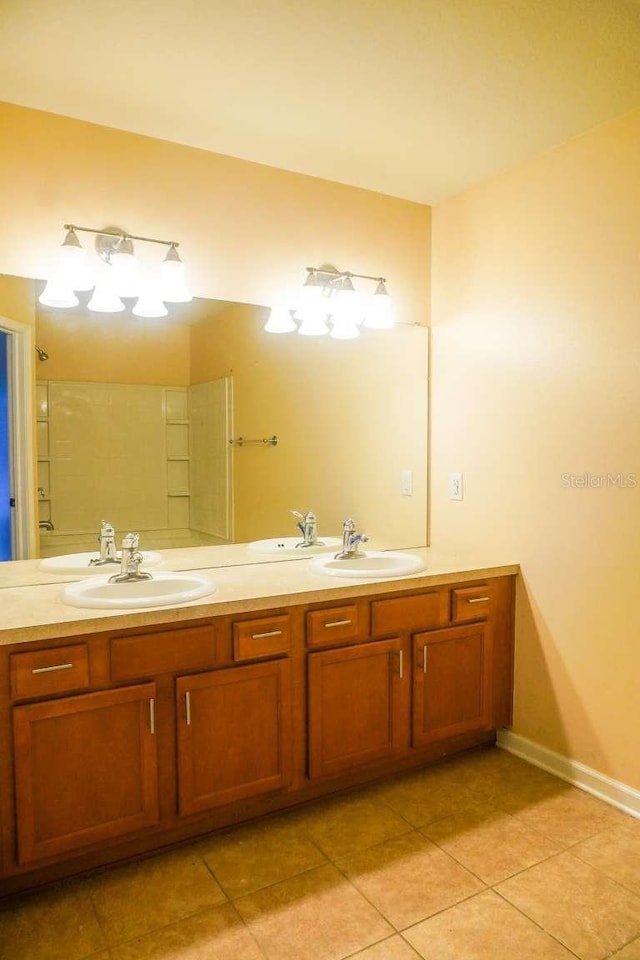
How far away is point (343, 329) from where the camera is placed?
2744 millimetres

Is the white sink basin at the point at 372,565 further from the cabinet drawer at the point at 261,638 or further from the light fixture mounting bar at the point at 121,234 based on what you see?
the light fixture mounting bar at the point at 121,234

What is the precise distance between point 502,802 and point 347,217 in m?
2.41

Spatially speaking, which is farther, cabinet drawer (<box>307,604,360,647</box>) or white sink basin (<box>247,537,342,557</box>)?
white sink basin (<box>247,537,342,557</box>)

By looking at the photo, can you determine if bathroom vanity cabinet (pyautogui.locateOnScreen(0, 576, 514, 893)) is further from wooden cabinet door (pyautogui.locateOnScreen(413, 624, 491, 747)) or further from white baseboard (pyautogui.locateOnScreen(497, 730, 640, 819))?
white baseboard (pyautogui.locateOnScreen(497, 730, 640, 819))

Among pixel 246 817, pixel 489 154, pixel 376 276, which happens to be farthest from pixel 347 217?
pixel 246 817

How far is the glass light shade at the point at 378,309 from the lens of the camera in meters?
2.80

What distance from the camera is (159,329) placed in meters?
2.34

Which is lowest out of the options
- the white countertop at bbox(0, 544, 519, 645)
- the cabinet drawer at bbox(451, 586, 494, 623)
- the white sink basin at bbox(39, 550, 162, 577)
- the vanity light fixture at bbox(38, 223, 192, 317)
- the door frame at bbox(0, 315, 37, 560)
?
the cabinet drawer at bbox(451, 586, 494, 623)

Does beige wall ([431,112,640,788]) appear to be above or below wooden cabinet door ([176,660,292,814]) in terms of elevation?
above

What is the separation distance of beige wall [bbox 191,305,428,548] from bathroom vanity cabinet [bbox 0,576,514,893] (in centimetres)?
56

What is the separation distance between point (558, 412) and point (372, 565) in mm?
938

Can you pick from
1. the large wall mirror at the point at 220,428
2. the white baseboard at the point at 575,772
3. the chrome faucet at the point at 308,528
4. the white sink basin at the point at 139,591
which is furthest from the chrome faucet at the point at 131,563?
the white baseboard at the point at 575,772

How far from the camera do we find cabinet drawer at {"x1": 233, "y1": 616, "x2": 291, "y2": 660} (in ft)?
6.49

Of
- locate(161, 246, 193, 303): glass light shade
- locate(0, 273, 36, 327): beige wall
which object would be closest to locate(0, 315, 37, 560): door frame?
locate(0, 273, 36, 327): beige wall
